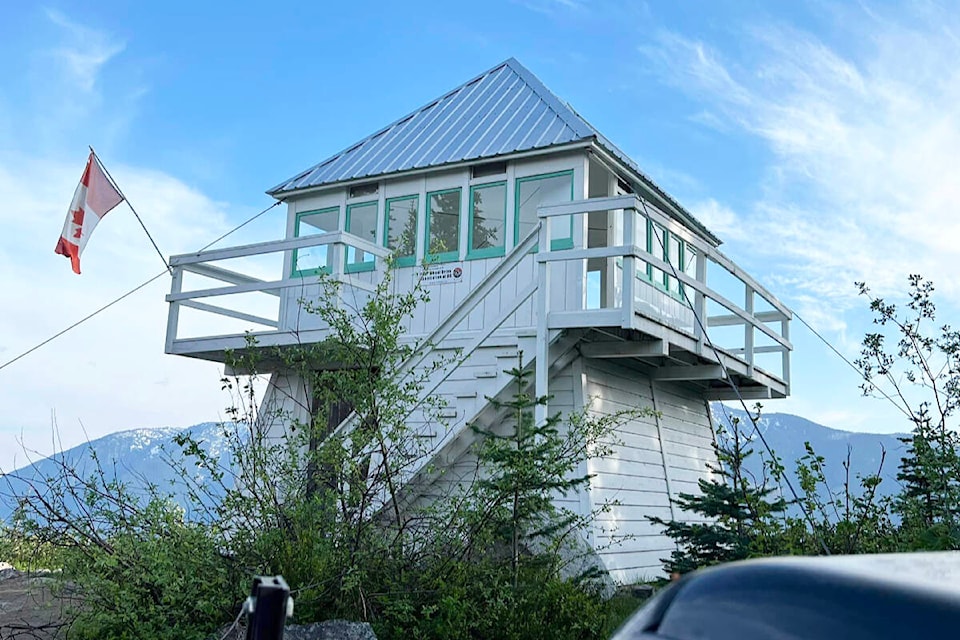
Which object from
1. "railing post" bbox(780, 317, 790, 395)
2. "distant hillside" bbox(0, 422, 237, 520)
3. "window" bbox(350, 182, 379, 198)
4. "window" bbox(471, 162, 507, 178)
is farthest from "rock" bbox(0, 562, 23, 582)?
"railing post" bbox(780, 317, 790, 395)

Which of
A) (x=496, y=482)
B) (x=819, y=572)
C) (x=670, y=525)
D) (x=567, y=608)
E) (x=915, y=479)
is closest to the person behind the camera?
(x=819, y=572)

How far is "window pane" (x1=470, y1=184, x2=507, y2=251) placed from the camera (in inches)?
531

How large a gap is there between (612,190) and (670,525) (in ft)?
20.7

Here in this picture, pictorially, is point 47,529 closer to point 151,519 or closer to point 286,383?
point 151,519

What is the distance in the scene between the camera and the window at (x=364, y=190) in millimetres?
14855

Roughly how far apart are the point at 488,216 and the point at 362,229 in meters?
2.41

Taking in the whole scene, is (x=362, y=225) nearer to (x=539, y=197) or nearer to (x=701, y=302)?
(x=539, y=197)

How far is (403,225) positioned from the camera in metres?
14.5

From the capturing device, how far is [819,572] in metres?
0.97

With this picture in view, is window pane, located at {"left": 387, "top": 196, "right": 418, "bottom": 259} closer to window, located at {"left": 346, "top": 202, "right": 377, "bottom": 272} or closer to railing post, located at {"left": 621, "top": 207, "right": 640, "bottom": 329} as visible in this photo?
window, located at {"left": 346, "top": 202, "right": 377, "bottom": 272}

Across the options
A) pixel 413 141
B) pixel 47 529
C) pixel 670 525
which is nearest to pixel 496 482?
Answer: pixel 670 525

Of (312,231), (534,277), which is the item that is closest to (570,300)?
(534,277)

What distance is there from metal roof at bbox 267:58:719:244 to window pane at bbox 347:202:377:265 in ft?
1.71

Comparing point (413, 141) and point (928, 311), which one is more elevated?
point (413, 141)
